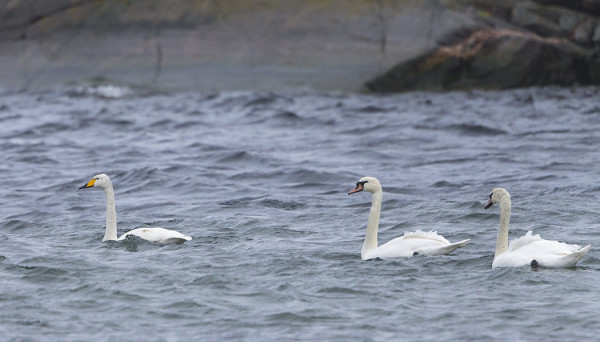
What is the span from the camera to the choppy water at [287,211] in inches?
→ 324

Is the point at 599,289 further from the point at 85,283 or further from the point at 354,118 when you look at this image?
the point at 354,118

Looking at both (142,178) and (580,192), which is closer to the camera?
(580,192)

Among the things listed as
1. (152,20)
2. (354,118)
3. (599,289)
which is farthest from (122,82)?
(599,289)

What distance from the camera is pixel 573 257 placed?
366 inches

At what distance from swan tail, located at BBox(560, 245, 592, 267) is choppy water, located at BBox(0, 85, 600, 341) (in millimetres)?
166

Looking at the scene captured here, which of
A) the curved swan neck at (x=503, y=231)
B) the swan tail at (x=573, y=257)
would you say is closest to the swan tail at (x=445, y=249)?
the curved swan neck at (x=503, y=231)

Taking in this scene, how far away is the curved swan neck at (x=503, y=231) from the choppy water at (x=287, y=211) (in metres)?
0.22

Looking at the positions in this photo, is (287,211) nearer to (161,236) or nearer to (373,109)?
(161,236)

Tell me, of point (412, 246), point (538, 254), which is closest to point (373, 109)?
point (412, 246)

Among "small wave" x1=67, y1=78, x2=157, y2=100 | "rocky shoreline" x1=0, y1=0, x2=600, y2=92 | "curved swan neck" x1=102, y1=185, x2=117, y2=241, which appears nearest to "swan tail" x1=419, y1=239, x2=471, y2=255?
"curved swan neck" x1=102, y1=185, x2=117, y2=241

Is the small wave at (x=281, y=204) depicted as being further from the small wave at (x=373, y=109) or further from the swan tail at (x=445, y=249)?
the small wave at (x=373, y=109)

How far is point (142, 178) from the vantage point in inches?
656

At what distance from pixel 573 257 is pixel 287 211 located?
4.97 m

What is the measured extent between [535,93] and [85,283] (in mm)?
17262
